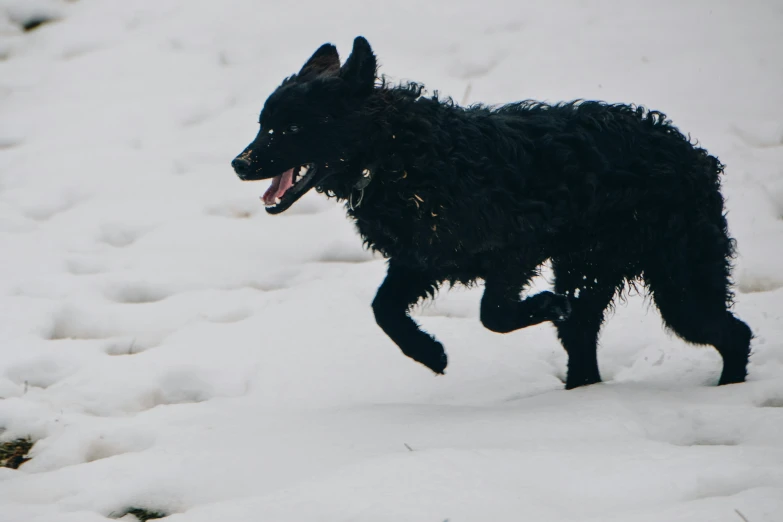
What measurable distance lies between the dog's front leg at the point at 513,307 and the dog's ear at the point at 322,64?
4.08ft

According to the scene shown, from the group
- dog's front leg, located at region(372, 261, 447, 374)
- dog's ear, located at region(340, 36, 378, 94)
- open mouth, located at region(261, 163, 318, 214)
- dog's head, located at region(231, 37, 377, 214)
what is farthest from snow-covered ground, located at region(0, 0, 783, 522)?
dog's ear, located at region(340, 36, 378, 94)

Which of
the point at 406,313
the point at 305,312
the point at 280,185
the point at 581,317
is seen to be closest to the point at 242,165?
the point at 280,185

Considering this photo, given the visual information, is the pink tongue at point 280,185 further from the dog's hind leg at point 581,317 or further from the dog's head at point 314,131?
the dog's hind leg at point 581,317

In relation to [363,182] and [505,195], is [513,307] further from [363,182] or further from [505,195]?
[363,182]

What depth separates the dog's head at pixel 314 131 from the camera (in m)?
3.73

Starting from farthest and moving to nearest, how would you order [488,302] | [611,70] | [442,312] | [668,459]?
[611,70] < [442,312] < [488,302] < [668,459]

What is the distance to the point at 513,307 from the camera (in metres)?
3.97

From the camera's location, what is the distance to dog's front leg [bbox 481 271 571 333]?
3951mm

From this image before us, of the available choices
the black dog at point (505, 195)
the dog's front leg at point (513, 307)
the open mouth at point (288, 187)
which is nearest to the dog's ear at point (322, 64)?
the black dog at point (505, 195)

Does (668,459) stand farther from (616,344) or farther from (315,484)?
(616,344)

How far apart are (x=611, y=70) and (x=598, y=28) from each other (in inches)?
32.2

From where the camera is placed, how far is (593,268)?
4.23 m

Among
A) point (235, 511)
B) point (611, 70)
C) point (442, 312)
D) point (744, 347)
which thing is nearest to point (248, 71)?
point (611, 70)

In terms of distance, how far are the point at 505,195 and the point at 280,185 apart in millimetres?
1044
